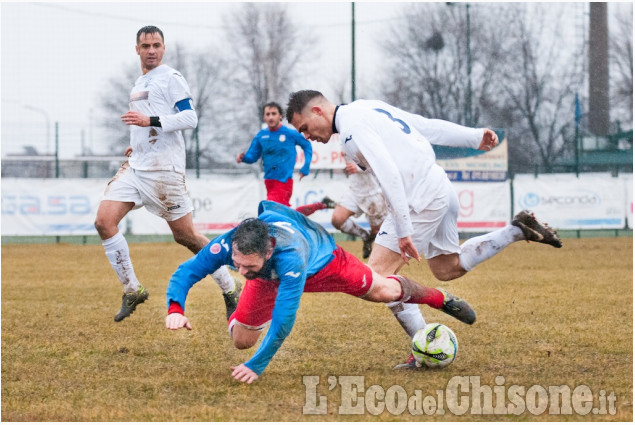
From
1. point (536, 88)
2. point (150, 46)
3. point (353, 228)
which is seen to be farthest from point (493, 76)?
point (150, 46)

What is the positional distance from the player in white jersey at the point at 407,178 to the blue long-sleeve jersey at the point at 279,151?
7.34m

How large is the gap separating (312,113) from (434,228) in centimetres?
118

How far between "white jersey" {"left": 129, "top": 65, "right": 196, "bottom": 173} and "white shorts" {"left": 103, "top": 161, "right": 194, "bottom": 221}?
2.7 inches

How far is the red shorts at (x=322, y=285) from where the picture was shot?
5086 mm

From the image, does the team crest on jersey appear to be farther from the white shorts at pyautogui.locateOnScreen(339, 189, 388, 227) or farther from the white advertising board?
the white advertising board

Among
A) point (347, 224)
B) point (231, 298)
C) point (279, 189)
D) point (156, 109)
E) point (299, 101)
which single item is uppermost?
point (156, 109)

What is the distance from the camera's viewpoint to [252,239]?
14.9ft

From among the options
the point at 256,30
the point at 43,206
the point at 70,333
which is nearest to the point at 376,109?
the point at 70,333

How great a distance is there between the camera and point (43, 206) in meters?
20.3

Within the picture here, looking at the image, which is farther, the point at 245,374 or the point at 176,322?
the point at 245,374

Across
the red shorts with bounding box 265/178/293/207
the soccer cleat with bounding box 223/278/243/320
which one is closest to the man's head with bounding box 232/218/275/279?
the soccer cleat with bounding box 223/278/243/320

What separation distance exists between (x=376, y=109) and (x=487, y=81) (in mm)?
24313

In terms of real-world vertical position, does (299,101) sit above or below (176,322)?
above

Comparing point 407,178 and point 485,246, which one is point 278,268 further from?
point 485,246
